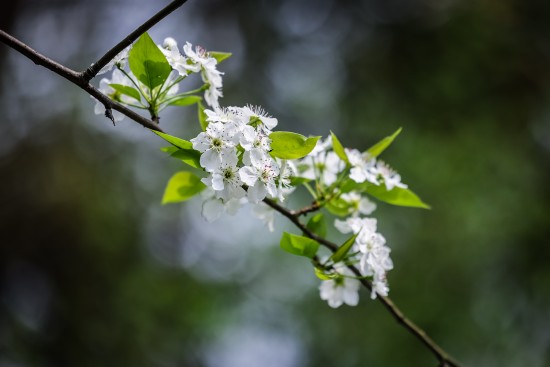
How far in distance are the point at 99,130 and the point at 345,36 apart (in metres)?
2.84

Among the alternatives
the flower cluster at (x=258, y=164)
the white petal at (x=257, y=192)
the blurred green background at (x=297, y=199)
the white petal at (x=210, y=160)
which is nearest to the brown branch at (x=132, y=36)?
the flower cluster at (x=258, y=164)

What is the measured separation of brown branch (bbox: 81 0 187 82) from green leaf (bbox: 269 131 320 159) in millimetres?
283

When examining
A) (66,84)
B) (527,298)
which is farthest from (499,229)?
(66,84)

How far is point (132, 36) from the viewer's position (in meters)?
0.87

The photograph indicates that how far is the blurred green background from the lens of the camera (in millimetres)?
4734

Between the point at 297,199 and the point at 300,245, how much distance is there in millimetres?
3908

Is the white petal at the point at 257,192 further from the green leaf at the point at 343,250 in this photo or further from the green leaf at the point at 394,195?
the green leaf at the point at 394,195

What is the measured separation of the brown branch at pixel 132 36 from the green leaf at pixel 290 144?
283 mm

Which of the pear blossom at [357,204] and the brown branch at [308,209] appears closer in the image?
the brown branch at [308,209]

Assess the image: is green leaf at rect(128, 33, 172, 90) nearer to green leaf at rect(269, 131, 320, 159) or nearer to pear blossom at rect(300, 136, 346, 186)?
green leaf at rect(269, 131, 320, 159)

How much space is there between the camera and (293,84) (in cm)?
630

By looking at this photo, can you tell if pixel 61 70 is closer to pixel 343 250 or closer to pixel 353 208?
pixel 343 250

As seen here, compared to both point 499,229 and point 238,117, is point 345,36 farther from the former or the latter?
point 238,117

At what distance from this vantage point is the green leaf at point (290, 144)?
0.99 m
